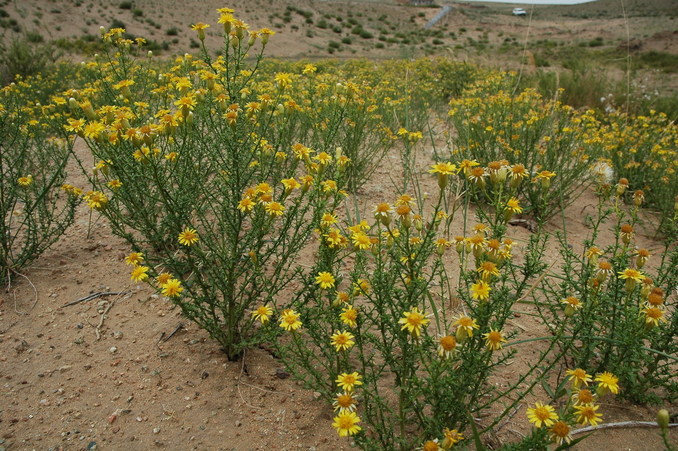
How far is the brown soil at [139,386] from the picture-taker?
1849mm

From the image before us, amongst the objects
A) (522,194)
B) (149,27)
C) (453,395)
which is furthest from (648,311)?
(149,27)

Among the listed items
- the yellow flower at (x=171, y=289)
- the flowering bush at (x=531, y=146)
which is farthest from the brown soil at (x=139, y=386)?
the flowering bush at (x=531, y=146)

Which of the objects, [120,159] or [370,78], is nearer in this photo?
[120,159]

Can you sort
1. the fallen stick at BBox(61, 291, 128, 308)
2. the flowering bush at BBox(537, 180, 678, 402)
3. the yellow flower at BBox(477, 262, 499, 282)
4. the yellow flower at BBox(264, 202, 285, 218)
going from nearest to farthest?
1. the yellow flower at BBox(477, 262, 499, 282)
2. the flowering bush at BBox(537, 180, 678, 402)
3. the yellow flower at BBox(264, 202, 285, 218)
4. the fallen stick at BBox(61, 291, 128, 308)

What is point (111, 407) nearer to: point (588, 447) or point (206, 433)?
point (206, 433)

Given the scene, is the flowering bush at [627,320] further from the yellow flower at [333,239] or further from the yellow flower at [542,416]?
the yellow flower at [333,239]

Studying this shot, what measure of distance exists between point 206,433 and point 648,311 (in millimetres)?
1795

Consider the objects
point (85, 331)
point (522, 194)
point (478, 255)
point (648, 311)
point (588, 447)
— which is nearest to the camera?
point (648, 311)

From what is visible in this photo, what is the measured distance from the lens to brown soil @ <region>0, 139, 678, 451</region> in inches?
72.8

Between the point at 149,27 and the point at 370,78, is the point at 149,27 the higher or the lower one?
the higher one

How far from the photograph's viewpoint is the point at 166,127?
2000 mm

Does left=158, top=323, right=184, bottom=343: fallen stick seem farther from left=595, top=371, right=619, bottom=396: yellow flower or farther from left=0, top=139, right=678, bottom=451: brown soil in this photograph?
left=595, top=371, right=619, bottom=396: yellow flower

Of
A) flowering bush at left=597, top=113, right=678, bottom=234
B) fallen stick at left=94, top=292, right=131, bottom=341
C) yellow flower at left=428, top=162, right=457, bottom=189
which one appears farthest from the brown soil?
flowering bush at left=597, top=113, right=678, bottom=234

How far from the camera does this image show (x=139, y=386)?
2100 millimetres
